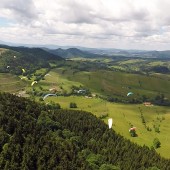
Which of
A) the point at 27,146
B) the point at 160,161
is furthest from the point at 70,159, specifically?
the point at 160,161

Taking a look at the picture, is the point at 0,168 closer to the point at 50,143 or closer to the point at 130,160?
the point at 50,143

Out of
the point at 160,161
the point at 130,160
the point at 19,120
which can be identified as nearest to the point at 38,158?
the point at 19,120

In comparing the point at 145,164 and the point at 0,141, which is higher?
the point at 0,141

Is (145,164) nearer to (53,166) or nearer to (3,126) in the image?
(53,166)

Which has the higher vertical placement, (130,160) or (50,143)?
(50,143)

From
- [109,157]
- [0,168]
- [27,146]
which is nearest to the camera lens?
[0,168]

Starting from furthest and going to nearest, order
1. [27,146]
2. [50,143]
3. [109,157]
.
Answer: [109,157] → [50,143] → [27,146]

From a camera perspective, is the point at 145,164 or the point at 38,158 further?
the point at 145,164

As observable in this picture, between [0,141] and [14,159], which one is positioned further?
[0,141]

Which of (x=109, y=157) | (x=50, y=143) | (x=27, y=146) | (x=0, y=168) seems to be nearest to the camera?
(x=0, y=168)
